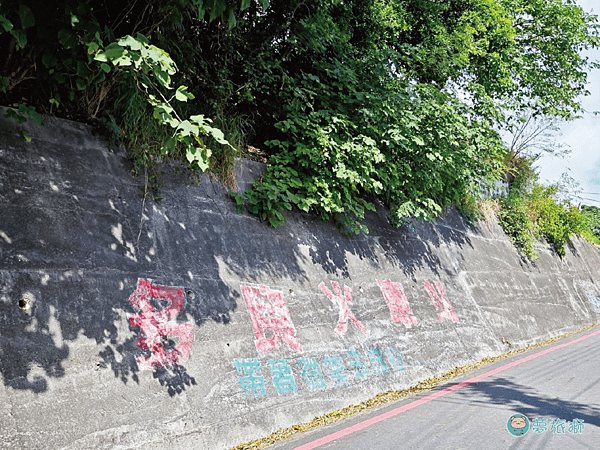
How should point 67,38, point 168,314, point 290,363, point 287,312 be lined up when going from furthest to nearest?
point 287,312
point 290,363
point 168,314
point 67,38

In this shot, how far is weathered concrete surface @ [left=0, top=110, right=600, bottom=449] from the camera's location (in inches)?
145

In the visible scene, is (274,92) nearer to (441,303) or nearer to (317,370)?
(317,370)

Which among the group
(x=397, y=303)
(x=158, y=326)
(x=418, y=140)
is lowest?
(x=158, y=326)

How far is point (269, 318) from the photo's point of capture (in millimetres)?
5430

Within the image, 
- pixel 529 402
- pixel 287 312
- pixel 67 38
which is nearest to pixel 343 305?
pixel 287 312

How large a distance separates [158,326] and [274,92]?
4.48 metres

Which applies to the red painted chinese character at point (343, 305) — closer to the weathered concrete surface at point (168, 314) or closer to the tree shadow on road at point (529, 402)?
the weathered concrete surface at point (168, 314)

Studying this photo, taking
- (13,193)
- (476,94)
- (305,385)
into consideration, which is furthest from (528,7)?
(13,193)

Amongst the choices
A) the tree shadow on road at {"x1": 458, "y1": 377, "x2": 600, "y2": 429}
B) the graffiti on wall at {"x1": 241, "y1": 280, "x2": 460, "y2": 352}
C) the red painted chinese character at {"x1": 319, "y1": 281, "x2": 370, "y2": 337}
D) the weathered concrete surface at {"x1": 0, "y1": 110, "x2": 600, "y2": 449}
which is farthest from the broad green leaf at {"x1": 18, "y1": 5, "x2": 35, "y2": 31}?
the tree shadow on road at {"x1": 458, "y1": 377, "x2": 600, "y2": 429}

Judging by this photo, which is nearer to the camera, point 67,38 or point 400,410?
point 67,38

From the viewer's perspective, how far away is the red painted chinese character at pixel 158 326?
167 inches

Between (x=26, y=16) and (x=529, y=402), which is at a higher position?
(x=26, y=16)

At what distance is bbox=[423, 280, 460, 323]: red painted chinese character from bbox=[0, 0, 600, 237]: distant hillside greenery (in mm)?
1453

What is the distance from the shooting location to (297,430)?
468 cm
